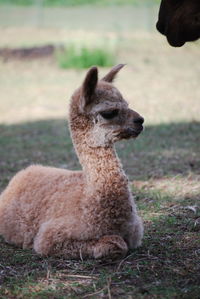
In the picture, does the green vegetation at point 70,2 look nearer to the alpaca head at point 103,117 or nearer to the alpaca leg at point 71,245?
the alpaca head at point 103,117

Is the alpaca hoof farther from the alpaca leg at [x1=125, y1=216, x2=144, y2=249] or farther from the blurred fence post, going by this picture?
the blurred fence post

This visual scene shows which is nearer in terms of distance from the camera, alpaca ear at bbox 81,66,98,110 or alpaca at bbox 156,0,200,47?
alpaca ear at bbox 81,66,98,110

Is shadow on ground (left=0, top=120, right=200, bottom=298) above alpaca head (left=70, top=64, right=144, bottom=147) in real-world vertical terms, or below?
below

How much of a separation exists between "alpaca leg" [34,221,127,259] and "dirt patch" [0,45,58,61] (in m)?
16.0

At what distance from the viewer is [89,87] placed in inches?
185

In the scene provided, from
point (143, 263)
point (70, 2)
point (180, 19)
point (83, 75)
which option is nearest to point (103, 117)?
point (143, 263)

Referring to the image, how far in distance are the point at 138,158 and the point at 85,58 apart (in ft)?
33.8

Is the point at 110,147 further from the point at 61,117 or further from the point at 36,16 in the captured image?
the point at 36,16

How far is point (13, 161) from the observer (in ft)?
29.5

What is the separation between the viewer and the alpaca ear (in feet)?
15.1

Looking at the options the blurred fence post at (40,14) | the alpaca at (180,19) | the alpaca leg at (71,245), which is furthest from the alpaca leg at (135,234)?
the blurred fence post at (40,14)

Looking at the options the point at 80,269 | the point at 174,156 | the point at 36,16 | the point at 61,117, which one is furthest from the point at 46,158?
the point at 36,16

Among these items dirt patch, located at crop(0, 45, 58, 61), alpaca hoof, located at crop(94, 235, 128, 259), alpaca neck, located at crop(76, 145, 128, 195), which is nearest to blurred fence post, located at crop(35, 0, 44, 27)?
dirt patch, located at crop(0, 45, 58, 61)

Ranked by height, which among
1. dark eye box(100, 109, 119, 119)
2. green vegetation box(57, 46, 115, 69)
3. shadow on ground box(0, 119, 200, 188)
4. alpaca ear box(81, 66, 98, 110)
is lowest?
green vegetation box(57, 46, 115, 69)
